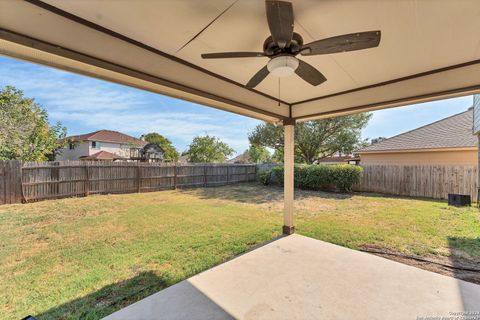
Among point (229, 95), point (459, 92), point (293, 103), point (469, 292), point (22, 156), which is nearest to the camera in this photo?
point (469, 292)

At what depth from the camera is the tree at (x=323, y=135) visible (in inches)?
567

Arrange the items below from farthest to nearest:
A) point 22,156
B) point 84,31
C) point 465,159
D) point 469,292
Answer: point 22,156 → point 465,159 → point 469,292 → point 84,31

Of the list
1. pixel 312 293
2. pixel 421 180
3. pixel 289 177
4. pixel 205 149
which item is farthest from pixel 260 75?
pixel 205 149

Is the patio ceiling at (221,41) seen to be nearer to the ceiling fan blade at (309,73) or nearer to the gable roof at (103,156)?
the ceiling fan blade at (309,73)

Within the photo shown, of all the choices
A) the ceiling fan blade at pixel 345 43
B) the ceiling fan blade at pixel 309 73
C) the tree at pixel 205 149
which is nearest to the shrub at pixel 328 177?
the ceiling fan blade at pixel 309 73

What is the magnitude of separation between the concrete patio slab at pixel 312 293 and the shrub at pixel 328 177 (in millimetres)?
6429

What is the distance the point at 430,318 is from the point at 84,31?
3.61 meters

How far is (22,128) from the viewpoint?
905 cm

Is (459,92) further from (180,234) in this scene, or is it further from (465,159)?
(465,159)

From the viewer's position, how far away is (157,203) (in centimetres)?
698

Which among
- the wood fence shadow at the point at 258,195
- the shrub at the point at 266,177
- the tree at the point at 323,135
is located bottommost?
the wood fence shadow at the point at 258,195

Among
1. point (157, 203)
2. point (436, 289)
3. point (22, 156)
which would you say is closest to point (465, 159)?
point (436, 289)

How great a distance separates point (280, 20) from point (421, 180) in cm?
907

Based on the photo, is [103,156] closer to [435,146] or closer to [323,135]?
[323,135]
